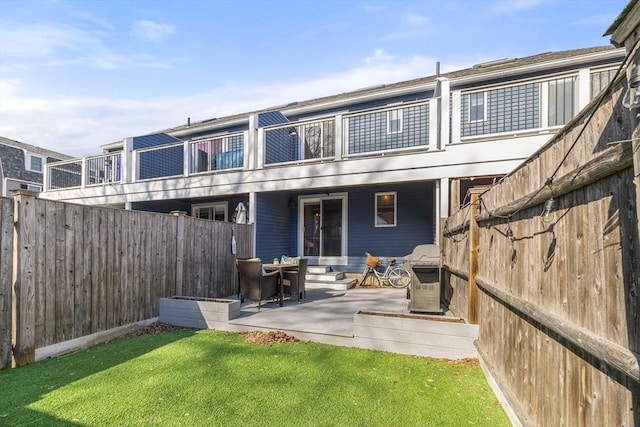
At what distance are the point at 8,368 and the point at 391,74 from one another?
14474 millimetres

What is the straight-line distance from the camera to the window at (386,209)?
1011 centimetres

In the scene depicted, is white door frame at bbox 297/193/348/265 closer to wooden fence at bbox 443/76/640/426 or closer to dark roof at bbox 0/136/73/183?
wooden fence at bbox 443/76/640/426

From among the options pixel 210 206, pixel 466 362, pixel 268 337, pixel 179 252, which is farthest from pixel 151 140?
pixel 466 362

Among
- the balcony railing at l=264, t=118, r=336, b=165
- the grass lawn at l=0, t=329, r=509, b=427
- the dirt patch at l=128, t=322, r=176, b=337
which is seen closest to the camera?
the grass lawn at l=0, t=329, r=509, b=427

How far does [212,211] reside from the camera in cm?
1285

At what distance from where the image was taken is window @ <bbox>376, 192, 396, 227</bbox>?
10109 mm

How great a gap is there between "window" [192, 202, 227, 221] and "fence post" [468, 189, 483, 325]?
1013 cm

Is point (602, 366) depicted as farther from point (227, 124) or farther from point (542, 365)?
point (227, 124)

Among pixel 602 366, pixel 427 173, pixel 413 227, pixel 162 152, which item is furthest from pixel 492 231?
pixel 162 152

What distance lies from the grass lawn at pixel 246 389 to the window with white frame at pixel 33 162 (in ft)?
85.4

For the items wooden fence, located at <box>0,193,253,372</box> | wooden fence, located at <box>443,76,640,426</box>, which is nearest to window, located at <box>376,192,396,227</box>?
wooden fence, located at <box>0,193,253,372</box>

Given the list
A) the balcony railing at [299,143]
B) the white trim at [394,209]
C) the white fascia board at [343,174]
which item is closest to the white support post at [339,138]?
the white fascia board at [343,174]

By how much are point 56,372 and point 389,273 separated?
7666 mm

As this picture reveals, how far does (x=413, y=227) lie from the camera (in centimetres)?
980
